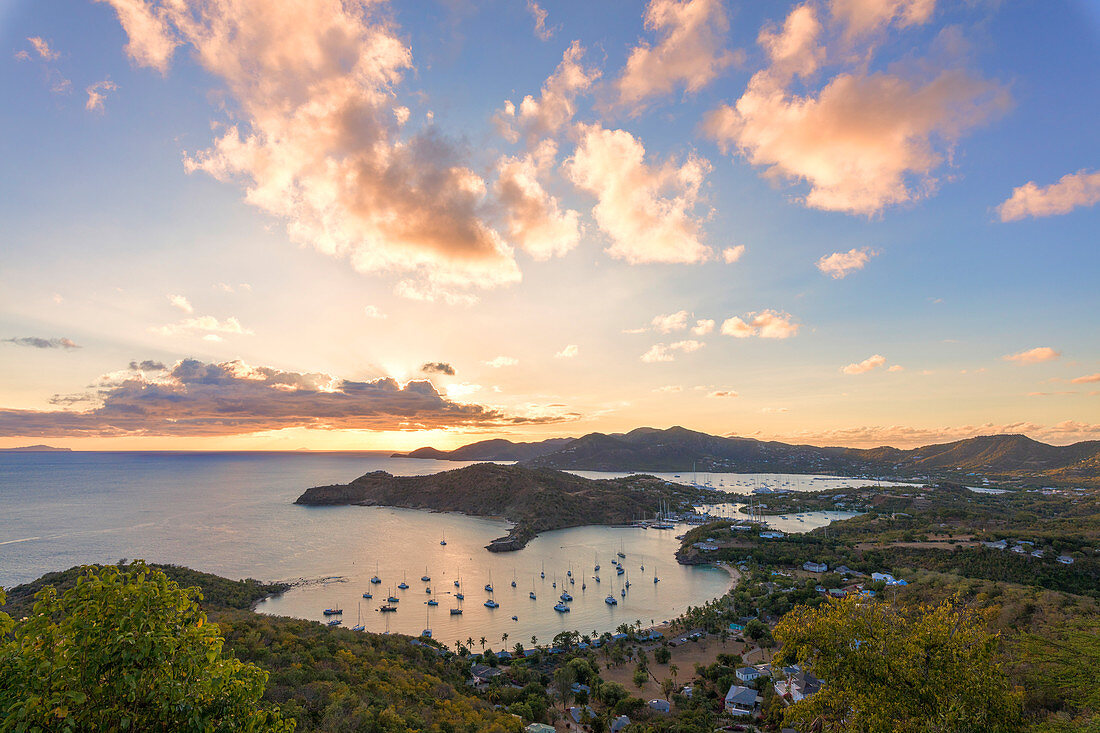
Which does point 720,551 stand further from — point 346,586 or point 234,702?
point 234,702

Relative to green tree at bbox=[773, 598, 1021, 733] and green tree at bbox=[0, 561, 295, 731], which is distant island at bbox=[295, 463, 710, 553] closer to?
green tree at bbox=[773, 598, 1021, 733]

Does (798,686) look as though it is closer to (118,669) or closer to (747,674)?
(747,674)

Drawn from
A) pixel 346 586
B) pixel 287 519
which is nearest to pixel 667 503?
pixel 346 586

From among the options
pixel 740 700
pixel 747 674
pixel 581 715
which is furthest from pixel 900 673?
pixel 747 674

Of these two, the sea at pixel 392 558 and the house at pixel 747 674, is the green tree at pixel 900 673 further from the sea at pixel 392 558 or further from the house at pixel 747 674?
the sea at pixel 392 558

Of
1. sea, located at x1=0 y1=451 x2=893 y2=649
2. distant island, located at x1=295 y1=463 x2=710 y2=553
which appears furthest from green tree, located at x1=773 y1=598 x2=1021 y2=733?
distant island, located at x1=295 y1=463 x2=710 y2=553

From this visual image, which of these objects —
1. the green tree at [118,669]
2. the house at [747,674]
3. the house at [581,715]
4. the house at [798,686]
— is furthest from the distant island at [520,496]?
the green tree at [118,669]
